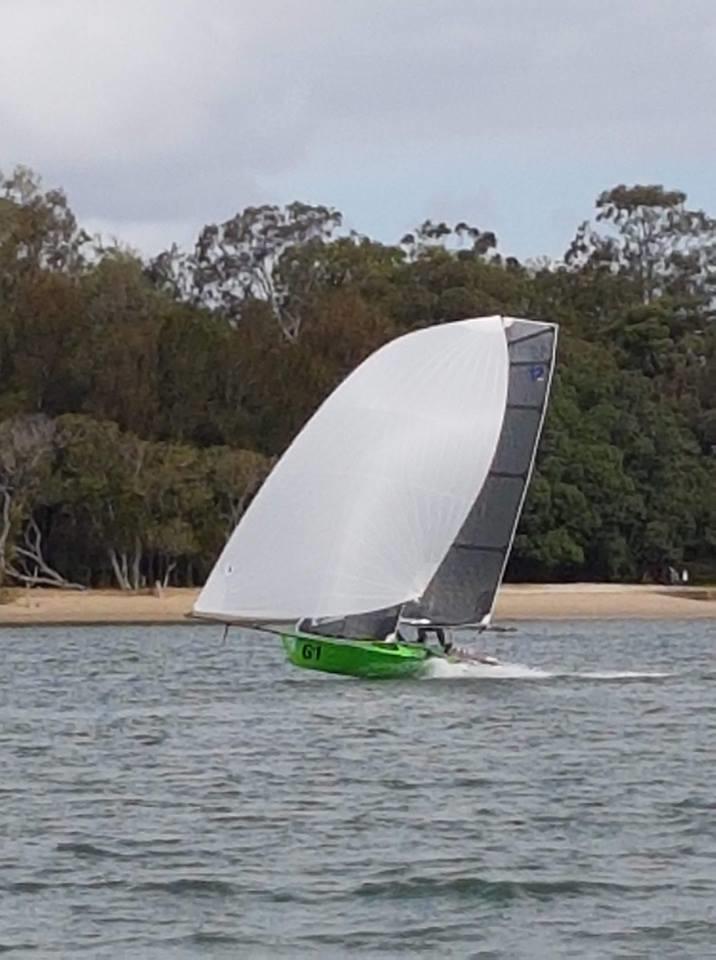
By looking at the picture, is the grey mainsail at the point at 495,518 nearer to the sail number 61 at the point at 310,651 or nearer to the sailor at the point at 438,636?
the sailor at the point at 438,636

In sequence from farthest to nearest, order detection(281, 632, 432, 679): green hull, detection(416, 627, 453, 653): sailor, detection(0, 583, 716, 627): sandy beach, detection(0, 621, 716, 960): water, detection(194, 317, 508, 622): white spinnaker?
detection(0, 583, 716, 627): sandy beach, detection(416, 627, 453, 653): sailor, detection(281, 632, 432, 679): green hull, detection(194, 317, 508, 622): white spinnaker, detection(0, 621, 716, 960): water

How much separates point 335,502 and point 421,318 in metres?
46.4

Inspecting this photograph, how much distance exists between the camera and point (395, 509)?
32.7 m

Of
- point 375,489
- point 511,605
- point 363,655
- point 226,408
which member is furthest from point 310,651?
point 226,408

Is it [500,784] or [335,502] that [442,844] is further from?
[335,502]

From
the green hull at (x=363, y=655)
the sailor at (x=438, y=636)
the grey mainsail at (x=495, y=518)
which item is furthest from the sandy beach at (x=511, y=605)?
the green hull at (x=363, y=655)

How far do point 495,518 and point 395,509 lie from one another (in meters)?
1.95

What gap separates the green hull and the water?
0.81ft

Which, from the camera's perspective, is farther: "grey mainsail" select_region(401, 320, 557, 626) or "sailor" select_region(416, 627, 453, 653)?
"grey mainsail" select_region(401, 320, 557, 626)

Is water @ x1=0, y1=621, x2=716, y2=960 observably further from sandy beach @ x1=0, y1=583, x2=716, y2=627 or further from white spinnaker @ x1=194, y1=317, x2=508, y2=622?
sandy beach @ x1=0, y1=583, x2=716, y2=627

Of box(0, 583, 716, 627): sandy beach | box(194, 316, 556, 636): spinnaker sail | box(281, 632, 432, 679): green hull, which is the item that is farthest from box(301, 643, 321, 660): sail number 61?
box(0, 583, 716, 627): sandy beach

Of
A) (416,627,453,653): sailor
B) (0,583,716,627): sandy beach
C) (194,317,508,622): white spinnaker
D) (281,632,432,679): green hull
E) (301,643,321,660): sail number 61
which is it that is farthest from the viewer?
(0,583,716,627): sandy beach

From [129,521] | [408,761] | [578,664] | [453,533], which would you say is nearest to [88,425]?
[129,521]

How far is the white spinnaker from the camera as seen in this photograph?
105ft
